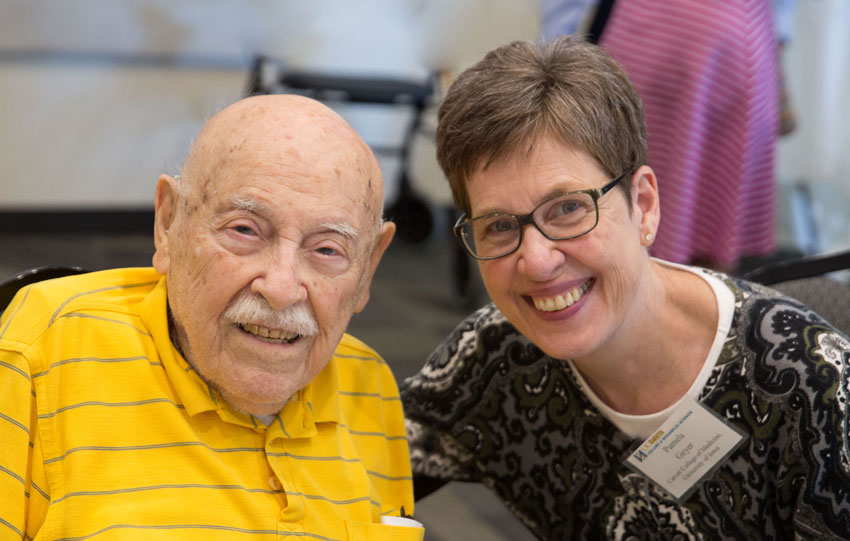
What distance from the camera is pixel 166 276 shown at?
5.21 ft

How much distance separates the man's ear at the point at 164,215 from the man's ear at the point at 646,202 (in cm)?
83

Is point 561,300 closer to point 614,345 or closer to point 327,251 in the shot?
point 614,345

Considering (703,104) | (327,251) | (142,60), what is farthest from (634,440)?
(142,60)

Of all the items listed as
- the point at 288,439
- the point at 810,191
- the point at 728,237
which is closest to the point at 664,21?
the point at 728,237

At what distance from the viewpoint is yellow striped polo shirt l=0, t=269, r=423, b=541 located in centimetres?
142

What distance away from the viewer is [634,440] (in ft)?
6.16

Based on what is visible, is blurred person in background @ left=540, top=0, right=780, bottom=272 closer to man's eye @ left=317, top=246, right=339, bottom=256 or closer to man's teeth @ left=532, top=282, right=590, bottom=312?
man's teeth @ left=532, top=282, right=590, bottom=312

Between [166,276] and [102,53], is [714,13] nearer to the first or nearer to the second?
[166,276]

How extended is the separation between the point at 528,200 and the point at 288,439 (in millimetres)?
593

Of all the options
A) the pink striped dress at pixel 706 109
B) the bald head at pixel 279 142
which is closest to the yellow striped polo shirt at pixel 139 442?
the bald head at pixel 279 142

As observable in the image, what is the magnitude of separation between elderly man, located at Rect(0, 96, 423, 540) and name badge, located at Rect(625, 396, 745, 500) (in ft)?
2.09

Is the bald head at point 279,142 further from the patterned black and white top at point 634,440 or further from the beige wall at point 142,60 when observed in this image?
the beige wall at point 142,60

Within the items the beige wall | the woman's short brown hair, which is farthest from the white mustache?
the beige wall

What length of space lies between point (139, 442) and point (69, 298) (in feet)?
0.87
